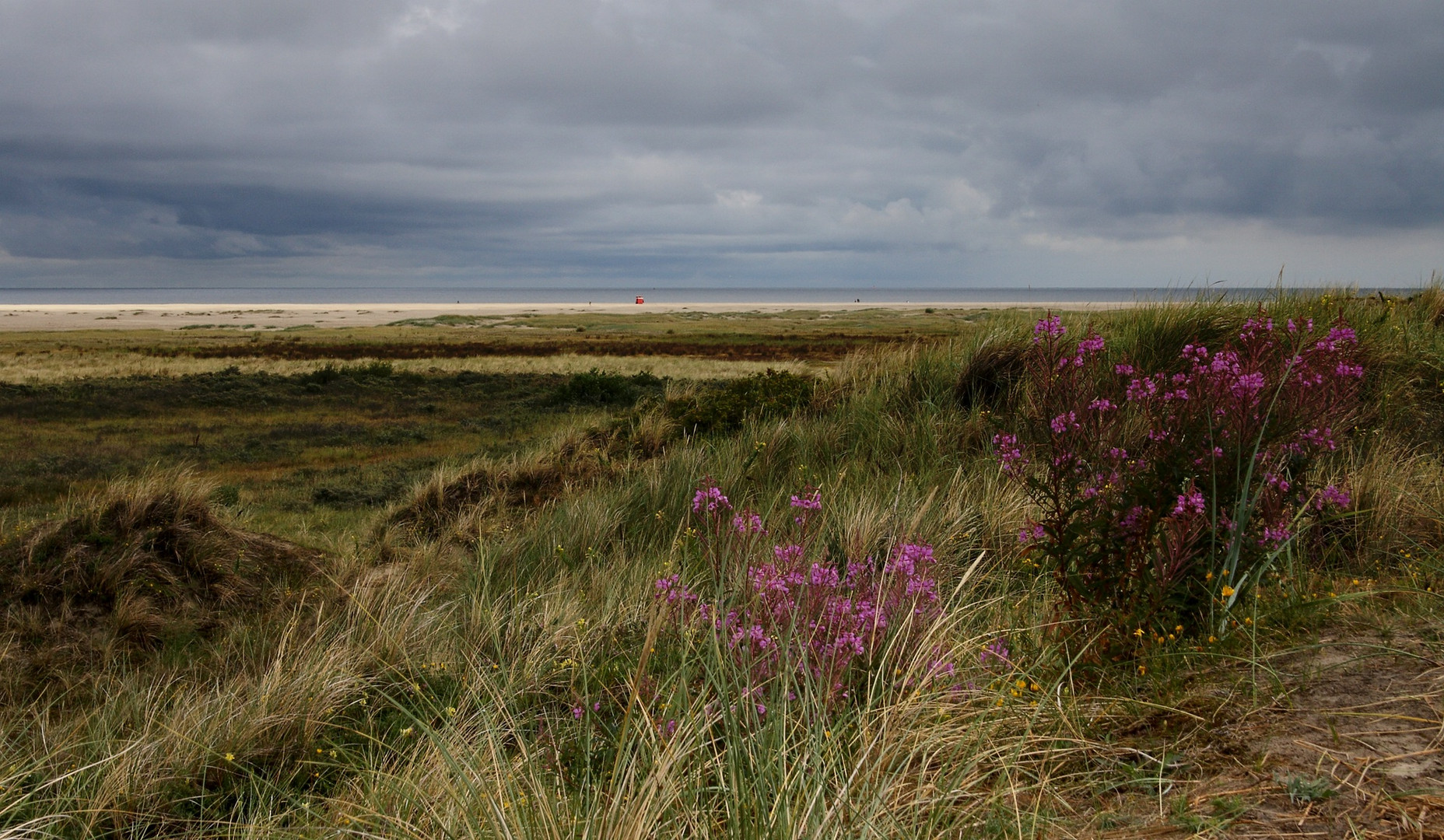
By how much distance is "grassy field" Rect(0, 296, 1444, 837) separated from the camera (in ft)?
7.75

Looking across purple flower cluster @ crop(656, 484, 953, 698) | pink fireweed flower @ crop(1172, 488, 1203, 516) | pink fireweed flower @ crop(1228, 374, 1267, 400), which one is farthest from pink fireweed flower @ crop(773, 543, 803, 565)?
pink fireweed flower @ crop(1228, 374, 1267, 400)

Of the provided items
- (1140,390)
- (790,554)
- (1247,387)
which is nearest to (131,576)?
(790,554)

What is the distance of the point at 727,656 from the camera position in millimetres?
2904

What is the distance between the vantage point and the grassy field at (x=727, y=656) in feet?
7.75

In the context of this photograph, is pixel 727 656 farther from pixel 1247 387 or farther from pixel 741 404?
pixel 741 404

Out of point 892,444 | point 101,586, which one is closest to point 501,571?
point 101,586

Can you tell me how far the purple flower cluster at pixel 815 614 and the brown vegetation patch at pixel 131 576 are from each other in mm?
4438

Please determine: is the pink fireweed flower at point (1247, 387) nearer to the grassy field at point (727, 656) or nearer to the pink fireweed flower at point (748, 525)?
the grassy field at point (727, 656)

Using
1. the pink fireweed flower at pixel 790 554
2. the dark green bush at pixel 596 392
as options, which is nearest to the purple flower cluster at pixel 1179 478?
the pink fireweed flower at pixel 790 554

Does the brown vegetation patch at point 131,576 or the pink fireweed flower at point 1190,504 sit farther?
the brown vegetation patch at point 131,576

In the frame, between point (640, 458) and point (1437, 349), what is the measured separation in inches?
321

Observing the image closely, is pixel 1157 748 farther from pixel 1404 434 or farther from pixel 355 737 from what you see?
pixel 1404 434

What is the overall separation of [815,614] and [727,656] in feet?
1.56

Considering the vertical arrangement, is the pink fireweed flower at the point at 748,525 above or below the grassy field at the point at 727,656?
above
